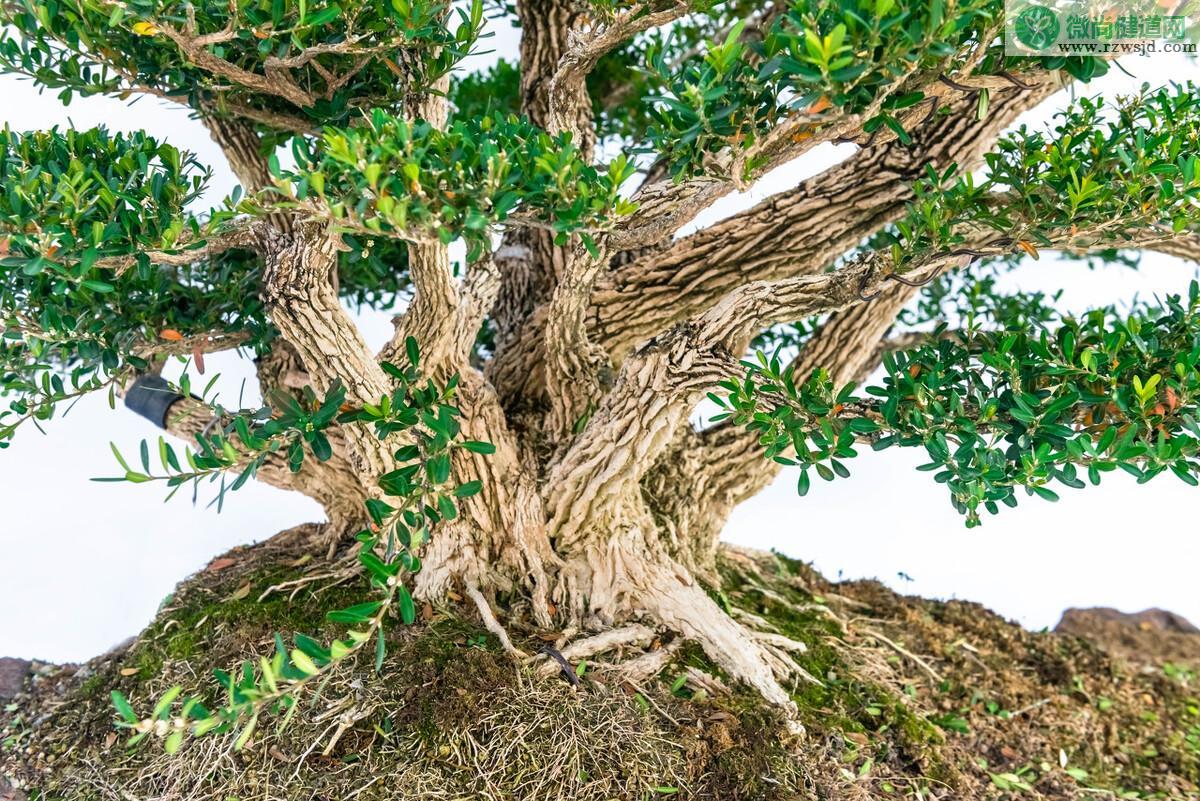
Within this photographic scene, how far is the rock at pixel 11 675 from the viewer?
2.59 m

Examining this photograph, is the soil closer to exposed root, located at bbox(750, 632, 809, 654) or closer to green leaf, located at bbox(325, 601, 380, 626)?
exposed root, located at bbox(750, 632, 809, 654)

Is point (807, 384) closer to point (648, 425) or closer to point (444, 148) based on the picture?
point (648, 425)

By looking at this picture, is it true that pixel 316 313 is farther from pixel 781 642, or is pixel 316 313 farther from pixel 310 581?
pixel 781 642

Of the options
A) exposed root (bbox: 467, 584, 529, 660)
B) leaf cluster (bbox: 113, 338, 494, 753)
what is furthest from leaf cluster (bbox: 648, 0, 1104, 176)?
exposed root (bbox: 467, 584, 529, 660)

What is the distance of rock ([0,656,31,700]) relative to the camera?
8.49ft

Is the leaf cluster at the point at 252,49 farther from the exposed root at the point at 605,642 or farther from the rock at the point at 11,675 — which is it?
the rock at the point at 11,675

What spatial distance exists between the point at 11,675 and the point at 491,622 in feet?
5.00


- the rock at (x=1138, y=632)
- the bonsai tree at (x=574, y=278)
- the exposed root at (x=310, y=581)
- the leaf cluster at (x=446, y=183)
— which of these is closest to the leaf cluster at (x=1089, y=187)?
the bonsai tree at (x=574, y=278)

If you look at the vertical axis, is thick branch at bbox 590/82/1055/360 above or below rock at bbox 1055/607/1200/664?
above

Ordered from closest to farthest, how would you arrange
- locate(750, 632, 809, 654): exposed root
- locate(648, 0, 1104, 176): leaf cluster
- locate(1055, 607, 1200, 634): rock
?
1. locate(648, 0, 1104, 176): leaf cluster
2. locate(750, 632, 809, 654): exposed root
3. locate(1055, 607, 1200, 634): rock

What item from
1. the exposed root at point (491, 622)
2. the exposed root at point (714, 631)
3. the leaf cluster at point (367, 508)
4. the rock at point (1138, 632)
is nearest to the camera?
the leaf cluster at point (367, 508)

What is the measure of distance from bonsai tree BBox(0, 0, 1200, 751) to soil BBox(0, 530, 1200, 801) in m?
0.12

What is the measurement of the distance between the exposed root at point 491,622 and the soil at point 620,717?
3 centimetres

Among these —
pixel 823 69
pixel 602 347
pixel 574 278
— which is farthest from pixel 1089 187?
pixel 602 347
